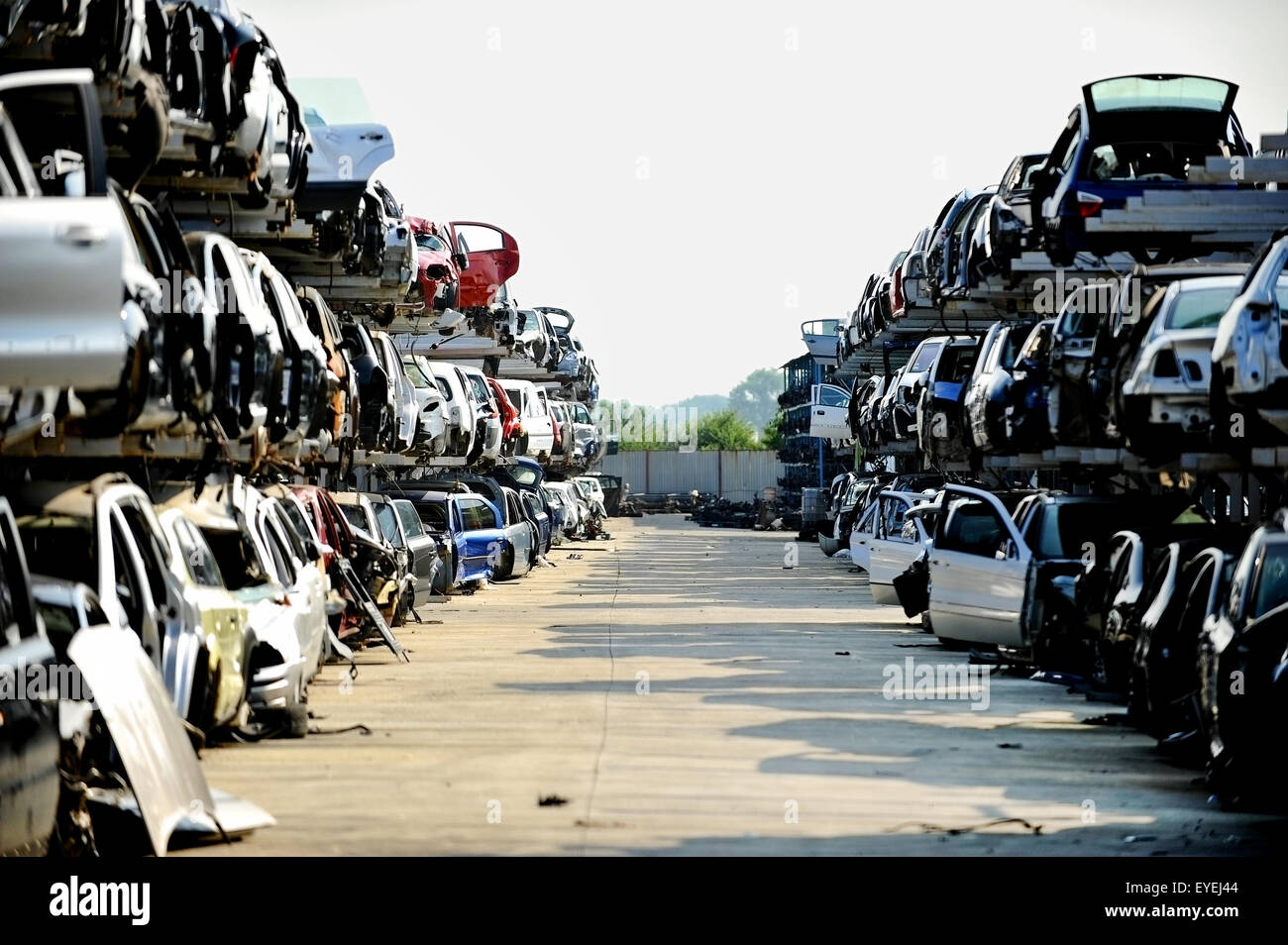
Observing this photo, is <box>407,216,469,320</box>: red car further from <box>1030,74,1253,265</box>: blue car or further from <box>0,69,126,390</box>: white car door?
<box>0,69,126,390</box>: white car door

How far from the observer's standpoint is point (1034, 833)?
1075 cm

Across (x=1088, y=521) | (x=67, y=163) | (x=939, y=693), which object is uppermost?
(x=67, y=163)

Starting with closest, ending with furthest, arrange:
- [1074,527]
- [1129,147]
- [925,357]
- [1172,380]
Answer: [1172,380] → [1074,527] → [1129,147] → [925,357]

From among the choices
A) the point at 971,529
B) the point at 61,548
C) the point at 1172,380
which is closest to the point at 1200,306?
the point at 1172,380

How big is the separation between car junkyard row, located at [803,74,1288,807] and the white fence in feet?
279

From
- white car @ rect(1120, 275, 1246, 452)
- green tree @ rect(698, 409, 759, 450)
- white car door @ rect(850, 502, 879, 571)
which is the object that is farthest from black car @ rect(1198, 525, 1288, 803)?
green tree @ rect(698, 409, 759, 450)

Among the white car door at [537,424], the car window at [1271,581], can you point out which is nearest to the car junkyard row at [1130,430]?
the car window at [1271,581]

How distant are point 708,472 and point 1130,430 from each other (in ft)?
333

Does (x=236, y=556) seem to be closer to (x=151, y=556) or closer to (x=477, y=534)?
(x=151, y=556)

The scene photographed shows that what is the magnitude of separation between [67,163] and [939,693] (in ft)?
30.3

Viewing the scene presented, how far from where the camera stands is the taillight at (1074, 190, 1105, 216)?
21.2m

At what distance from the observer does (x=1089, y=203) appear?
69.6 ft

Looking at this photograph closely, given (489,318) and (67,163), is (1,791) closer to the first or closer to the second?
(67,163)

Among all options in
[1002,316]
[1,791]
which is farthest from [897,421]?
[1,791]
